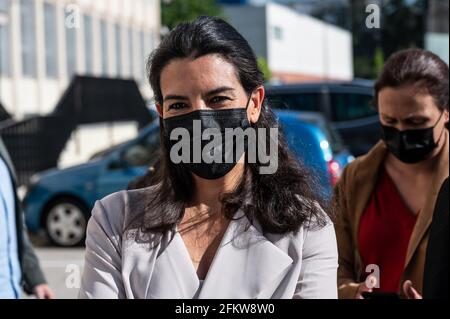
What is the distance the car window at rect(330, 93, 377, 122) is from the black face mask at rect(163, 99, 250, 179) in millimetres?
11069

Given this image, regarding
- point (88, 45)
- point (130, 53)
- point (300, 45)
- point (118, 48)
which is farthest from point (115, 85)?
point (300, 45)

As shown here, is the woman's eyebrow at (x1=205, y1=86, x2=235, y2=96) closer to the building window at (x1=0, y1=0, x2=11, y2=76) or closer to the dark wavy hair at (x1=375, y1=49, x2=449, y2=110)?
the dark wavy hair at (x1=375, y1=49, x2=449, y2=110)

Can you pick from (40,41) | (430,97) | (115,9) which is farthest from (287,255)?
(115,9)

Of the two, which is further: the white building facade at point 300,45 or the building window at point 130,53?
the building window at point 130,53

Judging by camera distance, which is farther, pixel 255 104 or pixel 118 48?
pixel 118 48

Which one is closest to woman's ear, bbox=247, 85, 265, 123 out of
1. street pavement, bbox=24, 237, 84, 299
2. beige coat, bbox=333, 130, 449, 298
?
beige coat, bbox=333, 130, 449, 298

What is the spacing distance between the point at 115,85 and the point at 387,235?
22.3m

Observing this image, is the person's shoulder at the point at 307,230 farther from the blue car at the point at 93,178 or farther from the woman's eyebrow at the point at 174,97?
the blue car at the point at 93,178

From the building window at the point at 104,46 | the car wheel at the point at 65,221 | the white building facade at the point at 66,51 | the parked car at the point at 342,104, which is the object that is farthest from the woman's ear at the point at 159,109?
the building window at the point at 104,46

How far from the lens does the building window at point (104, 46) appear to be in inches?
892

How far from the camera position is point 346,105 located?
12922 mm

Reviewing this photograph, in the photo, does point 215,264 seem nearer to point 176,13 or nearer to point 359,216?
point 359,216

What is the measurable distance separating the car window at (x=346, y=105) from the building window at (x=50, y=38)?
9.02 meters

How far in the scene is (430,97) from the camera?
3.05 meters
